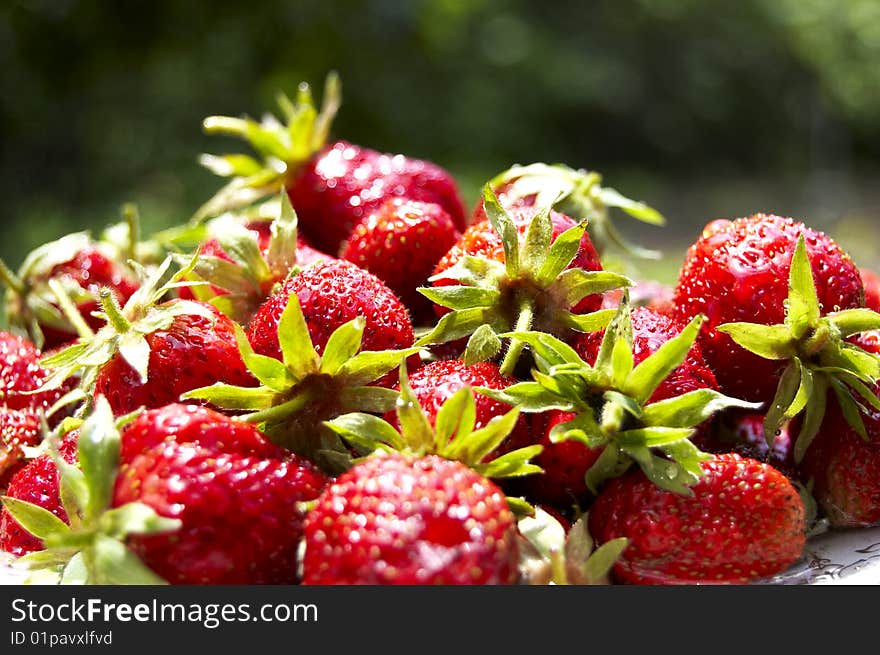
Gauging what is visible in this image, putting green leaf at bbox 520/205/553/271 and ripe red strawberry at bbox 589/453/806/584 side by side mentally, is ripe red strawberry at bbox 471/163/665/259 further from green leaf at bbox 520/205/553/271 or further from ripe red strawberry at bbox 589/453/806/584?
ripe red strawberry at bbox 589/453/806/584

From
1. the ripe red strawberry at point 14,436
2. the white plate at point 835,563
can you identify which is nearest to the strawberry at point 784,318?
the white plate at point 835,563

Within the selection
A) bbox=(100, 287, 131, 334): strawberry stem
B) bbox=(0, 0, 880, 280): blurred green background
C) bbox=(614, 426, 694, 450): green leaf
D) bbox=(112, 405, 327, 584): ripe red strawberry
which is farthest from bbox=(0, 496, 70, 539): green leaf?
bbox=(0, 0, 880, 280): blurred green background

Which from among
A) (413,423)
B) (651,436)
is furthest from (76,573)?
(651,436)

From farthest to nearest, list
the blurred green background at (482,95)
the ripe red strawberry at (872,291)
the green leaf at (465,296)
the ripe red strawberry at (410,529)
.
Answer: the blurred green background at (482,95) < the ripe red strawberry at (872,291) < the green leaf at (465,296) < the ripe red strawberry at (410,529)

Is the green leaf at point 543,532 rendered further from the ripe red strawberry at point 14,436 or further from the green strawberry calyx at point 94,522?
the ripe red strawberry at point 14,436

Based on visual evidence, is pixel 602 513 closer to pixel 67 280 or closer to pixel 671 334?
pixel 671 334

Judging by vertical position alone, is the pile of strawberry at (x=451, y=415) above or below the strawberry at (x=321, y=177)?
below

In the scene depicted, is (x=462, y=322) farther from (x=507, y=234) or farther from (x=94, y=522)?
(x=94, y=522)

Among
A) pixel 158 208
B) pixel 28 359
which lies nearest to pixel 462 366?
pixel 28 359
